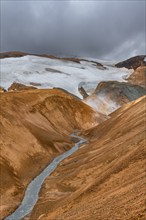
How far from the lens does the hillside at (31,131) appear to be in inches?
1959

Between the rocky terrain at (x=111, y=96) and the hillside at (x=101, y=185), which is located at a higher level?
the rocky terrain at (x=111, y=96)

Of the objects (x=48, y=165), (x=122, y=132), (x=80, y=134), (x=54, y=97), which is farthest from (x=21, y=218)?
(x=54, y=97)

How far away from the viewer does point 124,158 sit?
43.7 metres

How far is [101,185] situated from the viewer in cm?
3872

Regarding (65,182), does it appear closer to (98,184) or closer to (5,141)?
(98,184)

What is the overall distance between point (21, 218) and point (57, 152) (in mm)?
27961

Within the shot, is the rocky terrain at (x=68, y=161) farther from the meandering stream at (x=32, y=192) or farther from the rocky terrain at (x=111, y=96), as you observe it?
the rocky terrain at (x=111, y=96)

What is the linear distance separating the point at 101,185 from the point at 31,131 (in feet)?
105

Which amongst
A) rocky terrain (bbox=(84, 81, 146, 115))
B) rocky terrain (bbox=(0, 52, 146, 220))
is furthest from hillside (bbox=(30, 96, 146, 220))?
rocky terrain (bbox=(84, 81, 146, 115))

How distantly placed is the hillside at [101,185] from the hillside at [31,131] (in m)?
3.48

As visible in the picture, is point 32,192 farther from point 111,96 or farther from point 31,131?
point 111,96

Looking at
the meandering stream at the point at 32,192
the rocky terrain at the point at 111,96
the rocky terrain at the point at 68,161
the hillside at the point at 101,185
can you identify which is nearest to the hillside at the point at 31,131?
the rocky terrain at the point at 68,161

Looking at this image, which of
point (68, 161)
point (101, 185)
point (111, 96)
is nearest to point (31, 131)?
point (68, 161)

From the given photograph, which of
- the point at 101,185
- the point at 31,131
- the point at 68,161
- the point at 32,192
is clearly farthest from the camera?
the point at 31,131
